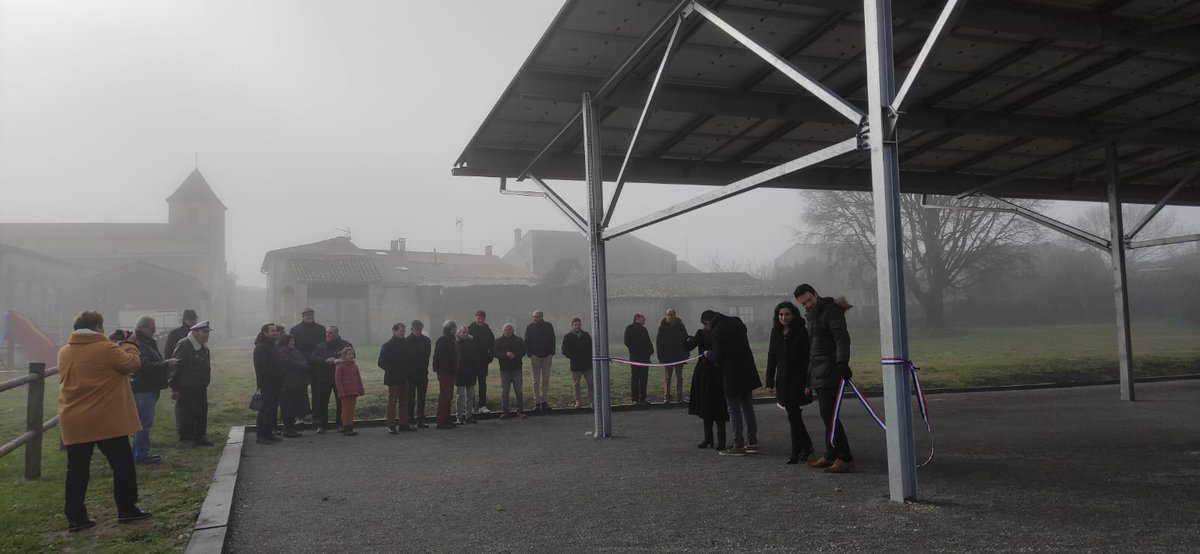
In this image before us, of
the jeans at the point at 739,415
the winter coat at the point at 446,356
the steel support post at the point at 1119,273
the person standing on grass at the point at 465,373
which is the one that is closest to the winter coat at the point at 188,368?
the winter coat at the point at 446,356

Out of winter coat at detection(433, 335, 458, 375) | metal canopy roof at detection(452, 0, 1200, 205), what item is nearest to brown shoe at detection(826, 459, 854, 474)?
metal canopy roof at detection(452, 0, 1200, 205)

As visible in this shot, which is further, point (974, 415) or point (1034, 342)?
point (1034, 342)

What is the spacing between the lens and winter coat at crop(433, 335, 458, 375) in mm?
11555

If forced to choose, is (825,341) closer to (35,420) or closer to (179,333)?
(35,420)

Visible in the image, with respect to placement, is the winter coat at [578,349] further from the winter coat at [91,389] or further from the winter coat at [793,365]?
the winter coat at [91,389]

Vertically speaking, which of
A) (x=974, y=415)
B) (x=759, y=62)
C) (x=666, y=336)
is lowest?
(x=974, y=415)

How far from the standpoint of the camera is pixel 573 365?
44.4ft

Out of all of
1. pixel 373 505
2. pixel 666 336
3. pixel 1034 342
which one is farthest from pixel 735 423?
pixel 1034 342

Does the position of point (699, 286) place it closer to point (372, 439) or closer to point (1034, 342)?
point (1034, 342)

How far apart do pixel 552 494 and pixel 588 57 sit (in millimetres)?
4990

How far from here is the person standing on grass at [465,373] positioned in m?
12.0

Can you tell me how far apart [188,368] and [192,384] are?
21 cm

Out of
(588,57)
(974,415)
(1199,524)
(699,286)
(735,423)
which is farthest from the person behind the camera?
(699,286)

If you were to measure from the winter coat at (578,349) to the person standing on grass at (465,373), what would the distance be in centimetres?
175
